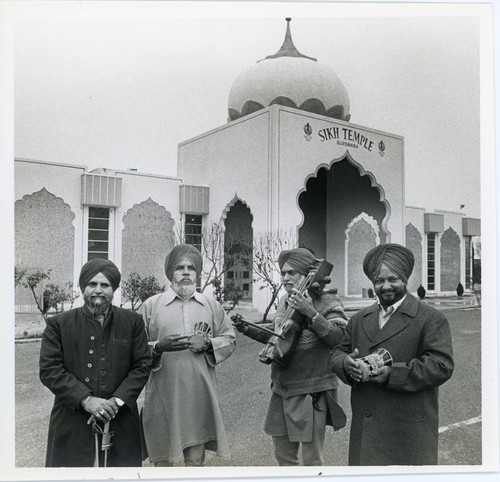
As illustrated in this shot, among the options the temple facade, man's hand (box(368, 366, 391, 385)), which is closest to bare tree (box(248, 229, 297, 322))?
the temple facade

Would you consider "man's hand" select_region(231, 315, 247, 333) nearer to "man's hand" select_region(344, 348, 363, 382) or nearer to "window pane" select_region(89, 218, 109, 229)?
"man's hand" select_region(344, 348, 363, 382)

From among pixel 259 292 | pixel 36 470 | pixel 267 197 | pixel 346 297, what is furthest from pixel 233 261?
pixel 36 470

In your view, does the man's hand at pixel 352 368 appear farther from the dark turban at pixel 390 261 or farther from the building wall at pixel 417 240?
the building wall at pixel 417 240

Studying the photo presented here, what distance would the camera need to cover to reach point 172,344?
302cm

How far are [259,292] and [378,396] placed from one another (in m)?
0.98

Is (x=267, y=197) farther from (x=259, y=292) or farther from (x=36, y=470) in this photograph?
(x=36, y=470)

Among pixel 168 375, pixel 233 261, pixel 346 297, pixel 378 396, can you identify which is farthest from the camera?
pixel 233 261

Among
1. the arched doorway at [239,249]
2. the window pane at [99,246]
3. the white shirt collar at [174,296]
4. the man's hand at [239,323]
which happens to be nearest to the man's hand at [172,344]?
the white shirt collar at [174,296]

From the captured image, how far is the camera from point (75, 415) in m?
2.91

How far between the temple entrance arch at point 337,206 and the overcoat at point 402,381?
67 cm

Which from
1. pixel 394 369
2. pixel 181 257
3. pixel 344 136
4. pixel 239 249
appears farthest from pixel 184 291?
pixel 344 136

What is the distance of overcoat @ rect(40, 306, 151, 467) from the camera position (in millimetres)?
2906

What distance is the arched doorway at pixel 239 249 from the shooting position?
11.3 feet

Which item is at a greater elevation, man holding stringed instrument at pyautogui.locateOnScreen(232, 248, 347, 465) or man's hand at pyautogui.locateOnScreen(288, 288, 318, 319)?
man's hand at pyautogui.locateOnScreen(288, 288, 318, 319)
